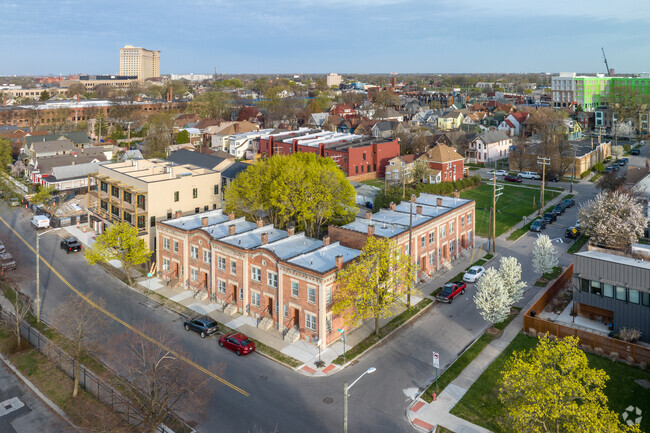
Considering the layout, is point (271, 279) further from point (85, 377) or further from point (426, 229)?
point (426, 229)

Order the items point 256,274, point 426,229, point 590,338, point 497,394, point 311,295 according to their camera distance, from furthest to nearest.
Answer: point 426,229 → point 256,274 → point 311,295 → point 590,338 → point 497,394

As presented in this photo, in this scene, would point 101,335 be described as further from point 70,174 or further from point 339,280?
point 70,174

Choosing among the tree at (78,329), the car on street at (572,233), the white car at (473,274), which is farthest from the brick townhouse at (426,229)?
the tree at (78,329)

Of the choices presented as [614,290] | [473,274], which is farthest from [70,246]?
[614,290]

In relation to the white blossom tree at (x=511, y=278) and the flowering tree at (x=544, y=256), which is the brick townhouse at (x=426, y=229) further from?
the white blossom tree at (x=511, y=278)

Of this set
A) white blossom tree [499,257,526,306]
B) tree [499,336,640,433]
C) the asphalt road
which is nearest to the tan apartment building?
the asphalt road
